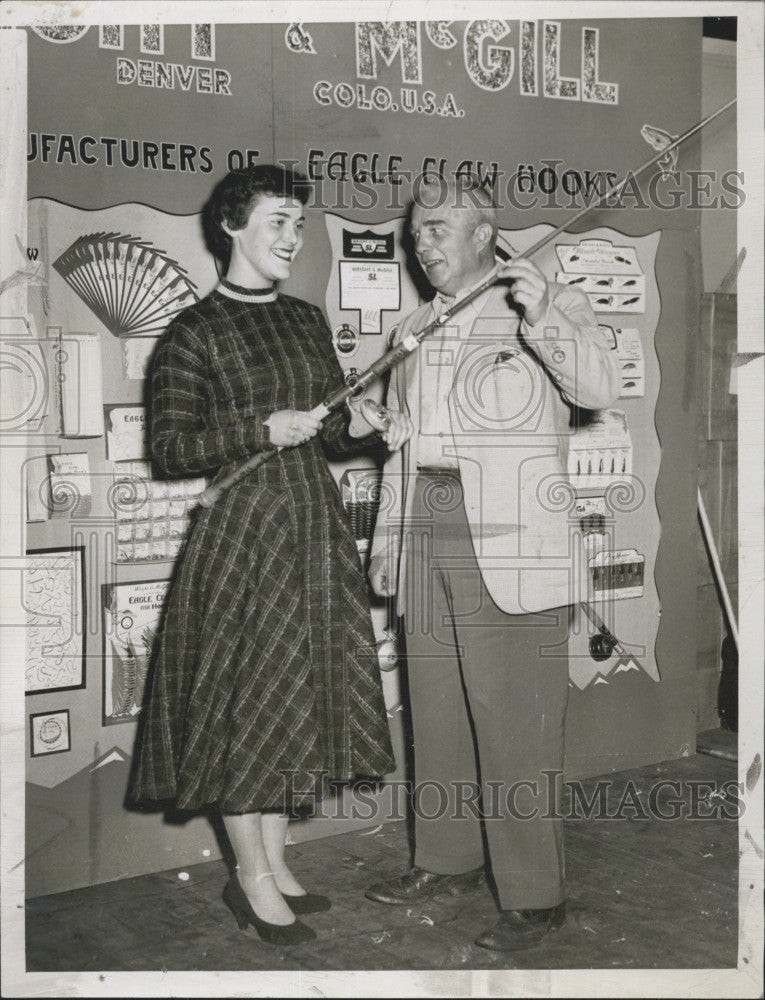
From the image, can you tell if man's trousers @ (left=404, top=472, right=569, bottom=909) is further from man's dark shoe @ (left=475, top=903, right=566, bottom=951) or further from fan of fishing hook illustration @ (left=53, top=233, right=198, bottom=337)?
fan of fishing hook illustration @ (left=53, top=233, right=198, bottom=337)

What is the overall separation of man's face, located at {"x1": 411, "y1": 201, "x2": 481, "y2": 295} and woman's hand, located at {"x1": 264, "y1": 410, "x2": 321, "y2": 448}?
0.62 metres

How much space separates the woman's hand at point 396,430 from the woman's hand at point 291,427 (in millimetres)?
248

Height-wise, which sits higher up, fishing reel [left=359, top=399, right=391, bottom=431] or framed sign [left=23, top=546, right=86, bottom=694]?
fishing reel [left=359, top=399, right=391, bottom=431]

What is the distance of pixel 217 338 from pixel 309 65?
99 cm

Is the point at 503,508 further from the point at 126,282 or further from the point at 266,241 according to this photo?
the point at 126,282

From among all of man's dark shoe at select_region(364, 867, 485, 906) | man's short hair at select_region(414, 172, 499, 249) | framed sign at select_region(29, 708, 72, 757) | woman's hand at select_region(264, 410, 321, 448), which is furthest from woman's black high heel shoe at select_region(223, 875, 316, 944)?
man's short hair at select_region(414, 172, 499, 249)

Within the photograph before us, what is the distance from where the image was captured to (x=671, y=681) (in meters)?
4.67

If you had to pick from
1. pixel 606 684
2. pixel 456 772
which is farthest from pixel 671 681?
pixel 456 772

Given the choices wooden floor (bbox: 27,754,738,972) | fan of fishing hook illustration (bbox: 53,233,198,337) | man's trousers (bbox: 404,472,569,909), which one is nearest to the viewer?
wooden floor (bbox: 27,754,738,972)

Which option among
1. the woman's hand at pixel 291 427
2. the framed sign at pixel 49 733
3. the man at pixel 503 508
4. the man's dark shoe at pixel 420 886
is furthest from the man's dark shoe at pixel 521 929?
the woman's hand at pixel 291 427

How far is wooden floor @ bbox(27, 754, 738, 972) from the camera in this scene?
3295mm

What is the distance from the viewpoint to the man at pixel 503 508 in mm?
3387

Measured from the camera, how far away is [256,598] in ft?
11.0

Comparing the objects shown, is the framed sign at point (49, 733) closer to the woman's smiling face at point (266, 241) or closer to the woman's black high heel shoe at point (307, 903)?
the woman's black high heel shoe at point (307, 903)
